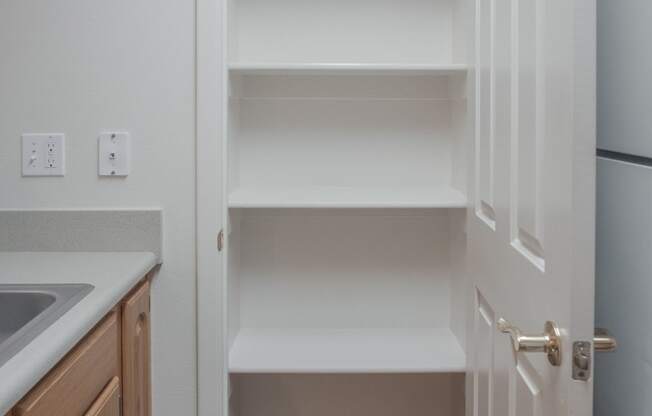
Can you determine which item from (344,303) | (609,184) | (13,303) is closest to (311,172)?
(344,303)

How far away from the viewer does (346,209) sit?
94.9 inches

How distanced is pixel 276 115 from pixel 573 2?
1.52 meters

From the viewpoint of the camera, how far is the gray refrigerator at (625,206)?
3.35 feet

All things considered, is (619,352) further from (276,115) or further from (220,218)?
(276,115)

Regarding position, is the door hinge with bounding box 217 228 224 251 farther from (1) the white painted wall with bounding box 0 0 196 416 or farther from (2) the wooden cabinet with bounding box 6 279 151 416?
(2) the wooden cabinet with bounding box 6 279 151 416

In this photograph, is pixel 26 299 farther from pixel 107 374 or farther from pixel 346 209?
pixel 346 209

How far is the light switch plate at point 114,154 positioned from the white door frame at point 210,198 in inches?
7.4

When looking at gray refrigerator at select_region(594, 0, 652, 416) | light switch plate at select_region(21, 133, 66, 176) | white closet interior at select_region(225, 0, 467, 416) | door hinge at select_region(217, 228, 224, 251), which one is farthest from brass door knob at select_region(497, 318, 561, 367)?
light switch plate at select_region(21, 133, 66, 176)

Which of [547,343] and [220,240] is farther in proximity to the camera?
[220,240]

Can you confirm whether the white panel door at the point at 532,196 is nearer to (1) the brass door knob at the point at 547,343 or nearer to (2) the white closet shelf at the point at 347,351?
(1) the brass door knob at the point at 547,343

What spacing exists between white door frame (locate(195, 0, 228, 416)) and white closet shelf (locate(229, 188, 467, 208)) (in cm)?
12

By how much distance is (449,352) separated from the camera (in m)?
2.21

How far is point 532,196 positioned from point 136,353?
3.46 ft

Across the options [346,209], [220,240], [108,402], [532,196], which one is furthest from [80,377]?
[346,209]
